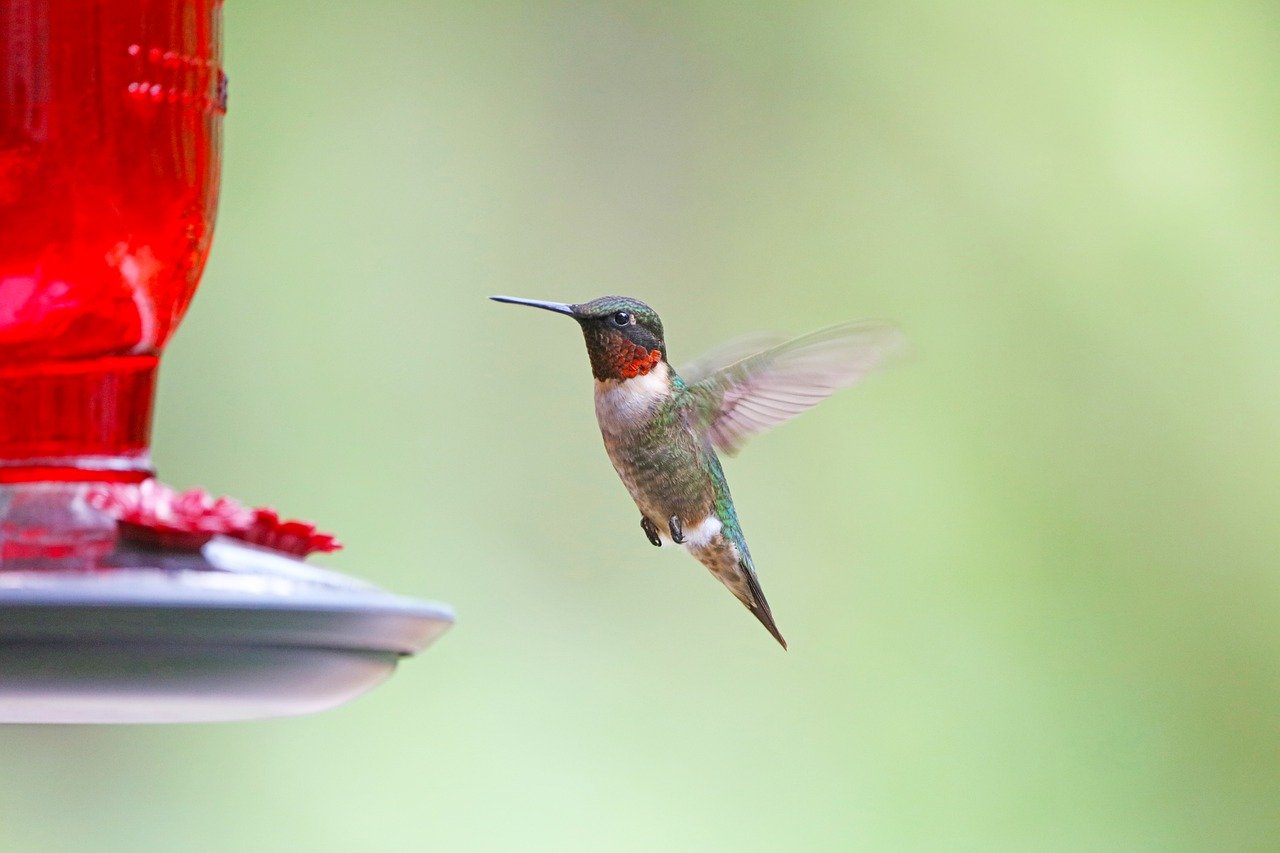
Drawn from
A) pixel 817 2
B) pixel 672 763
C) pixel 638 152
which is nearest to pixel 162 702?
pixel 672 763

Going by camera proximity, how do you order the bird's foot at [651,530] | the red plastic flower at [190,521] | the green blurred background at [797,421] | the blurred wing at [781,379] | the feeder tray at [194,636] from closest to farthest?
the feeder tray at [194,636]
the red plastic flower at [190,521]
the blurred wing at [781,379]
the bird's foot at [651,530]
the green blurred background at [797,421]

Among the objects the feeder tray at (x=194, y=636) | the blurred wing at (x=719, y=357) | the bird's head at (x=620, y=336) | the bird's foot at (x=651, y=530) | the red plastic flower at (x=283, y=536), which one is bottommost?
the feeder tray at (x=194, y=636)

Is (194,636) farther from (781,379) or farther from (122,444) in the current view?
(781,379)

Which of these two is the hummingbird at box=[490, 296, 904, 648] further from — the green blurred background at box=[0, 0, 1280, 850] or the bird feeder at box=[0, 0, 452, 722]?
the green blurred background at box=[0, 0, 1280, 850]

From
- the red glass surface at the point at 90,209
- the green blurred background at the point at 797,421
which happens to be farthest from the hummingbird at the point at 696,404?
the green blurred background at the point at 797,421

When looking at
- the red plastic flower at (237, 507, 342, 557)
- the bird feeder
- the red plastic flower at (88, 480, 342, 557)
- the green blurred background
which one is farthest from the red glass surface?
the green blurred background

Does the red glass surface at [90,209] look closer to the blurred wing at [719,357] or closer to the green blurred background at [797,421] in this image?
the blurred wing at [719,357]

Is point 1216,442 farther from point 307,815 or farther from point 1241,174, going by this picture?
point 307,815

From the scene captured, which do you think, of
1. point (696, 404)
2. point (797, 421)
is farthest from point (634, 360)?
point (797, 421)
